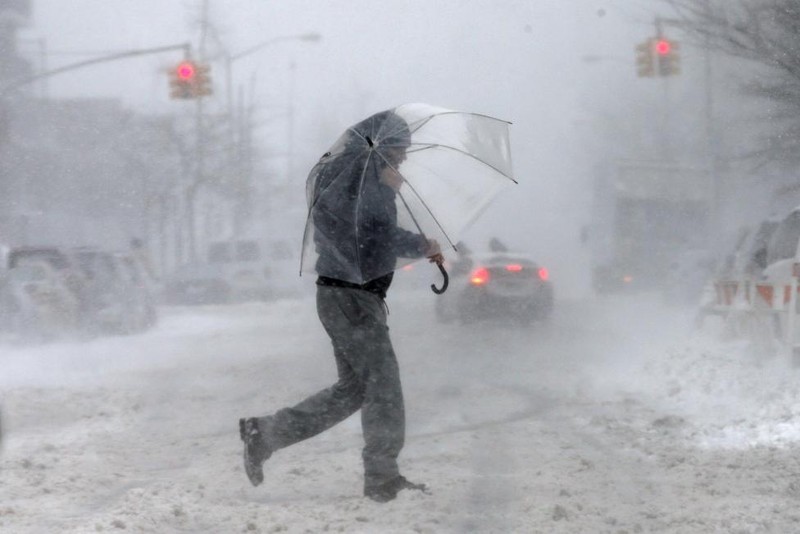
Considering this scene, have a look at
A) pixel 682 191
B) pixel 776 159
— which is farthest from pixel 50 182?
pixel 776 159

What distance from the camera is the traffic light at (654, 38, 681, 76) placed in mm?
16328

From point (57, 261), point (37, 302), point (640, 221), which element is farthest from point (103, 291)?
point (640, 221)

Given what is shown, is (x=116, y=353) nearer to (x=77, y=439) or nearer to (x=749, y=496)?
(x=77, y=439)

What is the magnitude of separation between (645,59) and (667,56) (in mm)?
375

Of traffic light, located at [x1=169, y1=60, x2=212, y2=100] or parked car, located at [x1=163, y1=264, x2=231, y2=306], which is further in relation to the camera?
parked car, located at [x1=163, y1=264, x2=231, y2=306]

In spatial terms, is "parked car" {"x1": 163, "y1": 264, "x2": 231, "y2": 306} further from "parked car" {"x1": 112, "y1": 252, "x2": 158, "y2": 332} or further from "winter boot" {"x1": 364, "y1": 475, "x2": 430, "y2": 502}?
"winter boot" {"x1": 364, "y1": 475, "x2": 430, "y2": 502}

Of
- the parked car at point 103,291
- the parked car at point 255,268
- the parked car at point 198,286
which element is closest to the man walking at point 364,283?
the parked car at point 103,291

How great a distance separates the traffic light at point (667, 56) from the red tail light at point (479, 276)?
390cm

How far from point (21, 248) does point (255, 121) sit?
24.8m

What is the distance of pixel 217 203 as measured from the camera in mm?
41000

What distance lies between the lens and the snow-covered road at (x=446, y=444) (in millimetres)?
5113

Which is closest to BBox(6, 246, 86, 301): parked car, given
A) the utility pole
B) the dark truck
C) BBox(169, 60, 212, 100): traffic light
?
BBox(169, 60, 212, 100): traffic light

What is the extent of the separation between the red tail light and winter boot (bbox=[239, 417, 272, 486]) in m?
12.5

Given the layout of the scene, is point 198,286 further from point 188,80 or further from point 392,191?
Result: point 392,191
